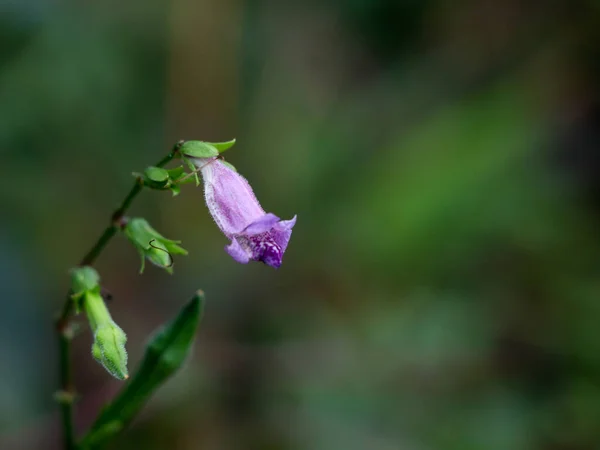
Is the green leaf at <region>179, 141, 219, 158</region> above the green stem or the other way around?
above

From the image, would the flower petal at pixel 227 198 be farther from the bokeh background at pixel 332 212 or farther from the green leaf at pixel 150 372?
the bokeh background at pixel 332 212

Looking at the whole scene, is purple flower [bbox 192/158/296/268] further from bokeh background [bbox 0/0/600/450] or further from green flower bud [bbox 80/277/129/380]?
bokeh background [bbox 0/0/600/450]

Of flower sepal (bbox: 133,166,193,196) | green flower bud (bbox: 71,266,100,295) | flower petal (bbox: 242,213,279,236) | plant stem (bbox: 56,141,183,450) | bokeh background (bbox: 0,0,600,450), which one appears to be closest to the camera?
flower petal (bbox: 242,213,279,236)

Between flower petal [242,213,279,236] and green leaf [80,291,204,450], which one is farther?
green leaf [80,291,204,450]

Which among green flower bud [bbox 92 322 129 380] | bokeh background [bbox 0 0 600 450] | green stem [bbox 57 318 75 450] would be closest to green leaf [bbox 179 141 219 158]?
green flower bud [bbox 92 322 129 380]

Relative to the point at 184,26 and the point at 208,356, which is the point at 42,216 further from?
the point at 184,26

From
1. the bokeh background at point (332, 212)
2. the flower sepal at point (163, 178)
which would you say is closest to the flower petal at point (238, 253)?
the flower sepal at point (163, 178)
